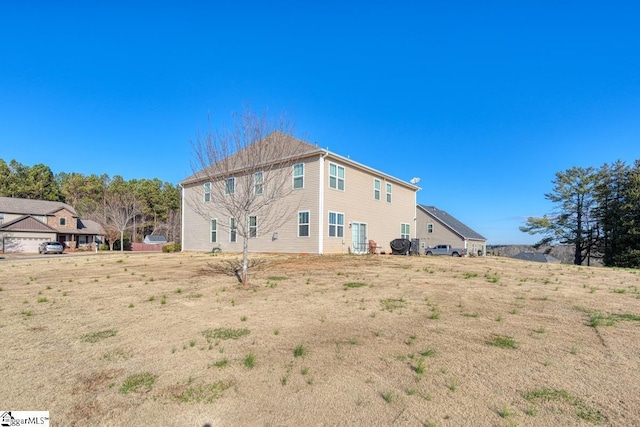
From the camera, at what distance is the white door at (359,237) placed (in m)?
19.3

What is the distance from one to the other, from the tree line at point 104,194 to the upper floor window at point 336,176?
3501 cm

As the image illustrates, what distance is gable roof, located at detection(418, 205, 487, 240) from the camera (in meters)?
36.5

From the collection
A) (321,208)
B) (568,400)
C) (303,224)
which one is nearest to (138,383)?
(568,400)

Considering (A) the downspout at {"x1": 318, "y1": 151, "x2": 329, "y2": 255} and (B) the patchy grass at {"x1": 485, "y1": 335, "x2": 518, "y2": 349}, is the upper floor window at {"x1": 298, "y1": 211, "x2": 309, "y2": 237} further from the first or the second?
(B) the patchy grass at {"x1": 485, "y1": 335, "x2": 518, "y2": 349}

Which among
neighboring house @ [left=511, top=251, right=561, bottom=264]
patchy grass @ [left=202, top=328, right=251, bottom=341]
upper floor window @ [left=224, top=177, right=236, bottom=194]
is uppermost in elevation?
upper floor window @ [left=224, top=177, right=236, bottom=194]

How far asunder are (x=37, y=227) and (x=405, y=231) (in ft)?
124

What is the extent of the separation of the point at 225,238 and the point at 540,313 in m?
18.5

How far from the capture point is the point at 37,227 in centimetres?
3531

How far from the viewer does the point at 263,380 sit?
3459mm

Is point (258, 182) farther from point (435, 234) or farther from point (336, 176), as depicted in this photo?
point (435, 234)

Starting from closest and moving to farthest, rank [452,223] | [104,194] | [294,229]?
1. [294,229]
2. [452,223]
3. [104,194]

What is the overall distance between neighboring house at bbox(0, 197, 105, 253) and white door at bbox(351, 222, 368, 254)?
116ft

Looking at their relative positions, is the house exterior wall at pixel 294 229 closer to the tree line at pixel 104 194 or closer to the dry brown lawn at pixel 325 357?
the dry brown lawn at pixel 325 357

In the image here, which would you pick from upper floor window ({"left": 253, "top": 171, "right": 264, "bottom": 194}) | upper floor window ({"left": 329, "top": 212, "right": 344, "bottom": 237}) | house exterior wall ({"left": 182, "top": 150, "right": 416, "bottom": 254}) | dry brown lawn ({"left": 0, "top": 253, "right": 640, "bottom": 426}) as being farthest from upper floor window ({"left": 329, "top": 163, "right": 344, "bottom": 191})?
dry brown lawn ({"left": 0, "top": 253, "right": 640, "bottom": 426})
